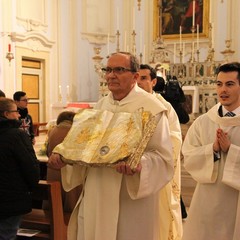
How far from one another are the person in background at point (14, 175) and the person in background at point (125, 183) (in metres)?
0.43

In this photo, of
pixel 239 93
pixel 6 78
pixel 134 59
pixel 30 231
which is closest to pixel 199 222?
pixel 239 93

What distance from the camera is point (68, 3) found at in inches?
546

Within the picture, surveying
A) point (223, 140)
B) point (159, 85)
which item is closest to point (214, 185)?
point (223, 140)

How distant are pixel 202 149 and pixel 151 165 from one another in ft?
1.54

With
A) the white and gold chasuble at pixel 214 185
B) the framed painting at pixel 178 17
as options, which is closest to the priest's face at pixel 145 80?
the white and gold chasuble at pixel 214 185

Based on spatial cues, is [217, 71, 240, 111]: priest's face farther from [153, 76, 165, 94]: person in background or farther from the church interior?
the church interior

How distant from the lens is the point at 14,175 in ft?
10.1

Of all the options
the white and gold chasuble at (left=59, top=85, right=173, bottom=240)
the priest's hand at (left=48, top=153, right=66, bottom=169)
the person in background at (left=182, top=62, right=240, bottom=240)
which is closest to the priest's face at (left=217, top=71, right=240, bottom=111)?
the person in background at (left=182, top=62, right=240, bottom=240)

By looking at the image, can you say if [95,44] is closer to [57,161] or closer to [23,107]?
[23,107]

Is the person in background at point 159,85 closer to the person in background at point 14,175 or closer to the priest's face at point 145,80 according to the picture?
the priest's face at point 145,80

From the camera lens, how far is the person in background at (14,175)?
120 inches

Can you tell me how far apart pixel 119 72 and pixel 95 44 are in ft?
39.1

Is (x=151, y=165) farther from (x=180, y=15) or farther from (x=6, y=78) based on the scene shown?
(x=180, y=15)

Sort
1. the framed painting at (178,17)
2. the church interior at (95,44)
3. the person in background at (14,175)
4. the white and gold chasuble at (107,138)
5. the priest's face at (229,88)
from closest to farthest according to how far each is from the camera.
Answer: the white and gold chasuble at (107,138), the priest's face at (229,88), the person in background at (14,175), the church interior at (95,44), the framed painting at (178,17)
